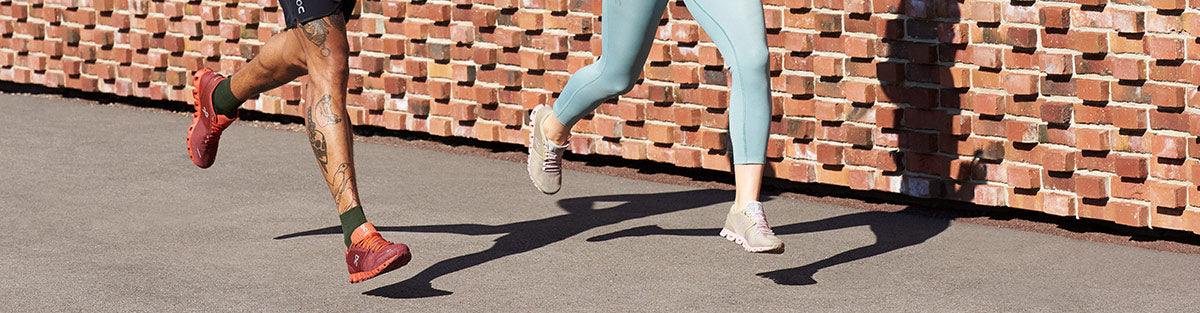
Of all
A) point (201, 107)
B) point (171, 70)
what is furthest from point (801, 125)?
point (171, 70)

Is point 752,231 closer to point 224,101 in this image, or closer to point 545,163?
point 545,163

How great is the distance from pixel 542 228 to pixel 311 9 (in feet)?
4.14

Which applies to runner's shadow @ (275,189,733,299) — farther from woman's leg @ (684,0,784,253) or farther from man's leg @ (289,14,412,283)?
woman's leg @ (684,0,784,253)

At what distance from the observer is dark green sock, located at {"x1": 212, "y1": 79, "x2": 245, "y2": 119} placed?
18.3 ft

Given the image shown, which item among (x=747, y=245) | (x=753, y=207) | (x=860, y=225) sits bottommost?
(x=860, y=225)

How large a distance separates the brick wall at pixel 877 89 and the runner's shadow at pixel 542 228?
0.48 metres

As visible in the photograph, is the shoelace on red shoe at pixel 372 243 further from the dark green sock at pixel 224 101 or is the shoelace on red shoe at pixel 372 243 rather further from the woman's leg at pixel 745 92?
the dark green sock at pixel 224 101

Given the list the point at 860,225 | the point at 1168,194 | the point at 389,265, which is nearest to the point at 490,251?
the point at 389,265

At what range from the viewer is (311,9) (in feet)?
16.1

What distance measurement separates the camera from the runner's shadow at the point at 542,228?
489cm

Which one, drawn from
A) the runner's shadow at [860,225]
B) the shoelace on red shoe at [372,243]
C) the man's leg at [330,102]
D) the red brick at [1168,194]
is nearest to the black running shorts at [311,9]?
the man's leg at [330,102]

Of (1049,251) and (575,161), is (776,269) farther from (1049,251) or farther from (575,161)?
(575,161)

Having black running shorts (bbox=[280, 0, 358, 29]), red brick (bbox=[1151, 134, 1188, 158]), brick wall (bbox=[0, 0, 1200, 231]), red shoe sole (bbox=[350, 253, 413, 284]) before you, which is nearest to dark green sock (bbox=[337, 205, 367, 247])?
red shoe sole (bbox=[350, 253, 413, 284])

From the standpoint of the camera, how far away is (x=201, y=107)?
18.8ft
